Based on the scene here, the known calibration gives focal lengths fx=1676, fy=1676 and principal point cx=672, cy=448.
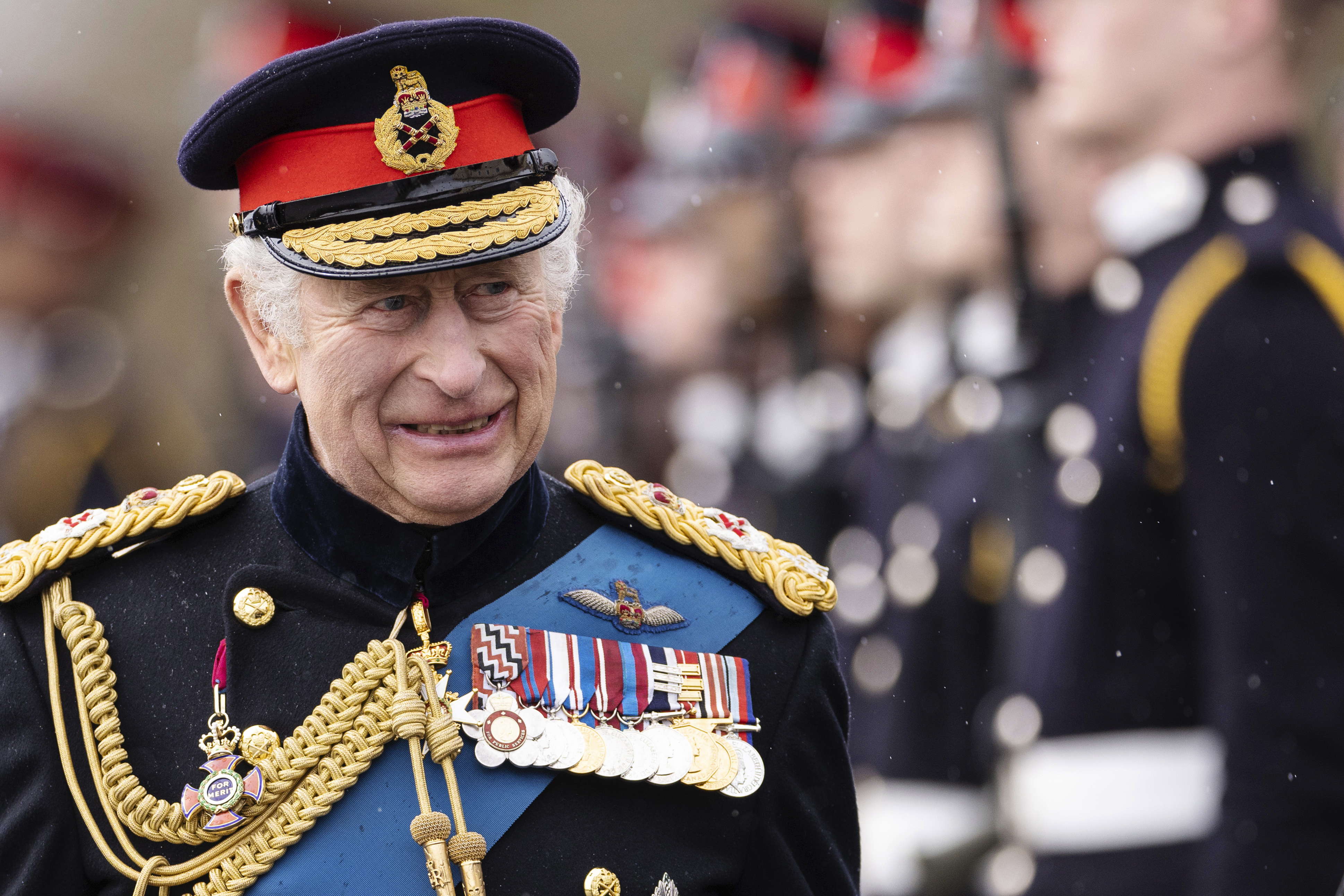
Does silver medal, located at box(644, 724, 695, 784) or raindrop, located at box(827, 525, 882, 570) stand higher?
silver medal, located at box(644, 724, 695, 784)

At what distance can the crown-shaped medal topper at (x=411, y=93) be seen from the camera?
2.38 metres

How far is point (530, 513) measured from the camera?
2.63 m

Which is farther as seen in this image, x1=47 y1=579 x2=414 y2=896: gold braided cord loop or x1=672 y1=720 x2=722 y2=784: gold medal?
x1=672 y1=720 x2=722 y2=784: gold medal

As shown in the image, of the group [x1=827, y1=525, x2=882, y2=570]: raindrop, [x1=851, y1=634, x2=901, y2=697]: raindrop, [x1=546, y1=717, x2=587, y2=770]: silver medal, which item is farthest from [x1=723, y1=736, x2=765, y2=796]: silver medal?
[x1=827, y1=525, x2=882, y2=570]: raindrop

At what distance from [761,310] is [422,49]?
5.92 m

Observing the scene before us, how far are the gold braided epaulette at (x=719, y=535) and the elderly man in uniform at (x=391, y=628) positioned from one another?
0.34ft

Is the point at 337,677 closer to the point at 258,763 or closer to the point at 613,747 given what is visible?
the point at 258,763

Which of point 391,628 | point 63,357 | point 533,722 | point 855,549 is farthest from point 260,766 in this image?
point 63,357

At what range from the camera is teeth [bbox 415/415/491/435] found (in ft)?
7.91

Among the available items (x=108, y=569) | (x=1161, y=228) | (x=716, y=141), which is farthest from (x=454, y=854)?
(x=716, y=141)

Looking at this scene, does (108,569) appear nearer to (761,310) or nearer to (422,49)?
(422,49)

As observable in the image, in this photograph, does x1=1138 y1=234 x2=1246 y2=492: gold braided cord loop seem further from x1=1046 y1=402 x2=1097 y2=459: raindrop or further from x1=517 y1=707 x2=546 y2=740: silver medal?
x1=517 y1=707 x2=546 y2=740: silver medal

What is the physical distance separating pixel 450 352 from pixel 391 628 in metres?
0.43

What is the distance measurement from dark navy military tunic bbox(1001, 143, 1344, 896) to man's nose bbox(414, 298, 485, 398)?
7.46 ft
